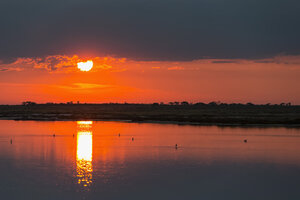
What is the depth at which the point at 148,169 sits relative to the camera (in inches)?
1217

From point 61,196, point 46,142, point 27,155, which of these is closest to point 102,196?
point 61,196

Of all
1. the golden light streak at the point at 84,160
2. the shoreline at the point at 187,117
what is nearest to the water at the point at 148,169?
the golden light streak at the point at 84,160

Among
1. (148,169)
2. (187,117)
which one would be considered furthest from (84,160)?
(187,117)

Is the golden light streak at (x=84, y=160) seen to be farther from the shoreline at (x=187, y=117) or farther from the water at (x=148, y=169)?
the shoreline at (x=187, y=117)

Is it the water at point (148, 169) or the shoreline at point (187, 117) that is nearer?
the water at point (148, 169)

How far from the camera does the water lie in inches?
933

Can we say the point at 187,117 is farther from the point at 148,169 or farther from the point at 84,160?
the point at 148,169

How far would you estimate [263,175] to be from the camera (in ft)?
96.6

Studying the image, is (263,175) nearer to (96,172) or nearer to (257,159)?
(257,159)

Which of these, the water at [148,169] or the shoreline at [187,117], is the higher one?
the shoreline at [187,117]

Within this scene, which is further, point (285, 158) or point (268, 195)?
point (285, 158)

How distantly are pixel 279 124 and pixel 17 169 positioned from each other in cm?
5996

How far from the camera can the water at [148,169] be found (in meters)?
23.7

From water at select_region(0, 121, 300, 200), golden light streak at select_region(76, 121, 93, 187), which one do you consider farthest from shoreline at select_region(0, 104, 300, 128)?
golden light streak at select_region(76, 121, 93, 187)
